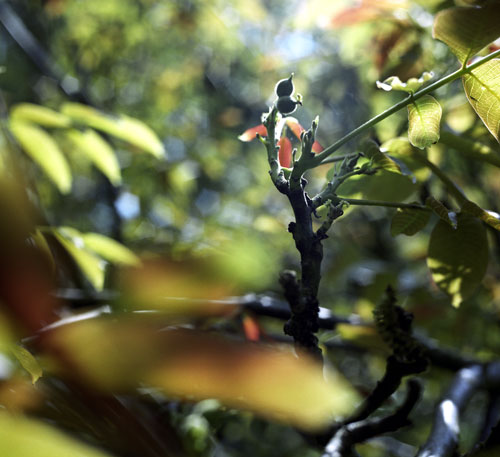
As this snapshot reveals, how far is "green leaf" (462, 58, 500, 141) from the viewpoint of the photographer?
0.51 m

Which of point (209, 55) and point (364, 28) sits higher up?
point (209, 55)

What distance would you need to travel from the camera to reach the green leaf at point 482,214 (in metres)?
0.51

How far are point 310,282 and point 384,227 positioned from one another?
181 centimetres

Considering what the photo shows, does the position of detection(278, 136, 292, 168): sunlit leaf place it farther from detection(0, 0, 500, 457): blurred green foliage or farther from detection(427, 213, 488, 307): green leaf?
detection(427, 213, 488, 307): green leaf

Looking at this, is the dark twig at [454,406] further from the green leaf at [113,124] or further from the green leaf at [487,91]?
the green leaf at [113,124]

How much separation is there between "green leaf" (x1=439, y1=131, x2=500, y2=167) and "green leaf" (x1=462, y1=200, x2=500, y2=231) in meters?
0.10

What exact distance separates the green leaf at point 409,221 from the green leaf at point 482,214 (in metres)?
0.05

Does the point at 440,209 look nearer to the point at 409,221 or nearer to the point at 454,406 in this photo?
the point at 409,221

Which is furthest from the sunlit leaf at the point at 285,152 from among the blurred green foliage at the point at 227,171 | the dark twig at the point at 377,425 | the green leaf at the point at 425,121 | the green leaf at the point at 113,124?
the green leaf at the point at 113,124

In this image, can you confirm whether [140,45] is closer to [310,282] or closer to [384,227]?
[384,227]

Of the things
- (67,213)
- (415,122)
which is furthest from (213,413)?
(67,213)

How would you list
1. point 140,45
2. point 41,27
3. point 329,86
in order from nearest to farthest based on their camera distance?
point 329,86 < point 41,27 < point 140,45

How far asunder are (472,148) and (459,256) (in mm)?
129

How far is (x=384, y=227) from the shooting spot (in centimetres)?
224
